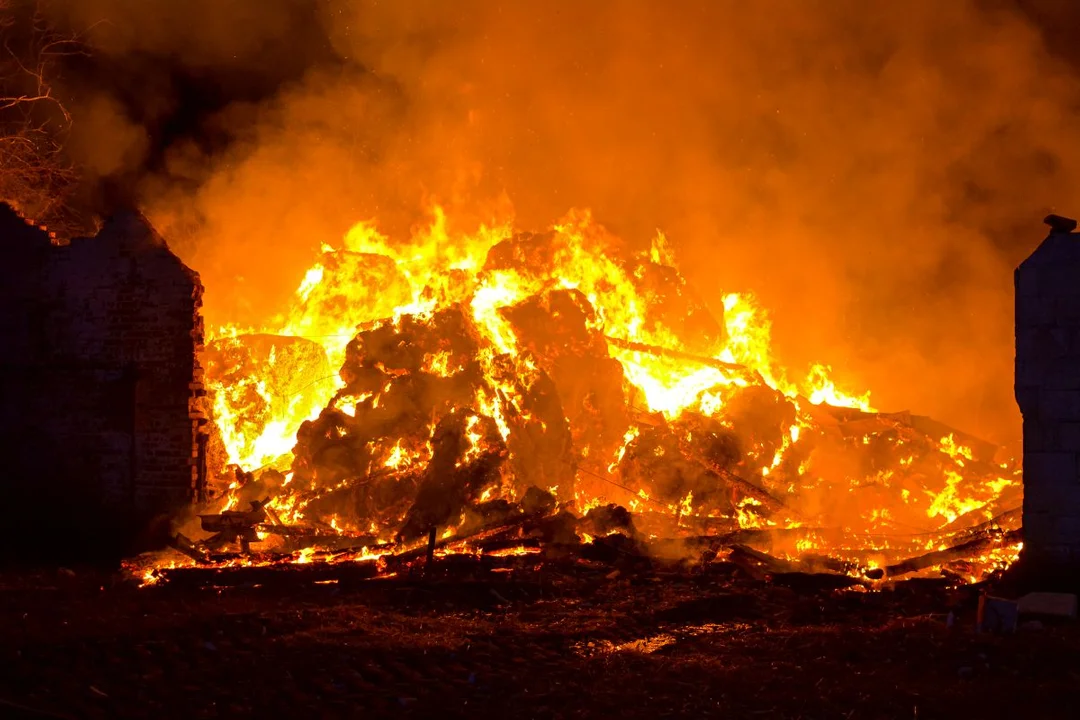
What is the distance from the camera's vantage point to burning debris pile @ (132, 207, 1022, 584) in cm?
1107

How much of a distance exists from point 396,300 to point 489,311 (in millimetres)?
2424

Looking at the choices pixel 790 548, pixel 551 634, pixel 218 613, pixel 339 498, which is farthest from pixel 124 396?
pixel 790 548

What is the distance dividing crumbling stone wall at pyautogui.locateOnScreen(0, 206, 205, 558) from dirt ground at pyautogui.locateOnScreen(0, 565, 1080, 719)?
2313 mm

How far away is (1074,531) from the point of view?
8.04m

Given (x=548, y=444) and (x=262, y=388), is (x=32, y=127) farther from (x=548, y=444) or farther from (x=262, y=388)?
(x=548, y=444)

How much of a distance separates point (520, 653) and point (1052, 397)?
5126mm

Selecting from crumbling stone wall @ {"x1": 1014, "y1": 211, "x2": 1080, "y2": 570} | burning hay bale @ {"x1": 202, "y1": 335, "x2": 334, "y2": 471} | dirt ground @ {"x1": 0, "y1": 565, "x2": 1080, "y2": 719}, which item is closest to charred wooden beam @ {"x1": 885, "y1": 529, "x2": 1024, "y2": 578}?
dirt ground @ {"x1": 0, "y1": 565, "x2": 1080, "y2": 719}

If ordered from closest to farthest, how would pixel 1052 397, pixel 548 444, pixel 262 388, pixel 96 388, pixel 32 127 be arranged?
pixel 1052 397, pixel 96 388, pixel 548 444, pixel 262 388, pixel 32 127

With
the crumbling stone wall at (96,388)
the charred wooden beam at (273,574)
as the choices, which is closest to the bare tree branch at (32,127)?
the crumbling stone wall at (96,388)

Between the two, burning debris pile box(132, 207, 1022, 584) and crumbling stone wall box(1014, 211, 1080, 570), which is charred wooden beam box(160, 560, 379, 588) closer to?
burning debris pile box(132, 207, 1022, 584)

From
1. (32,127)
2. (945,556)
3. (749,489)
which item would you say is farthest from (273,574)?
(32,127)

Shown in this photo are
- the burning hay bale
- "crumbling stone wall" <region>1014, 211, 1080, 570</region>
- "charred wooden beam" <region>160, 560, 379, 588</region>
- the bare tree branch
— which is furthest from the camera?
the bare tree branch

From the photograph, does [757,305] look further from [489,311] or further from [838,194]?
[489,311]

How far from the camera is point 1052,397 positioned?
818cm
